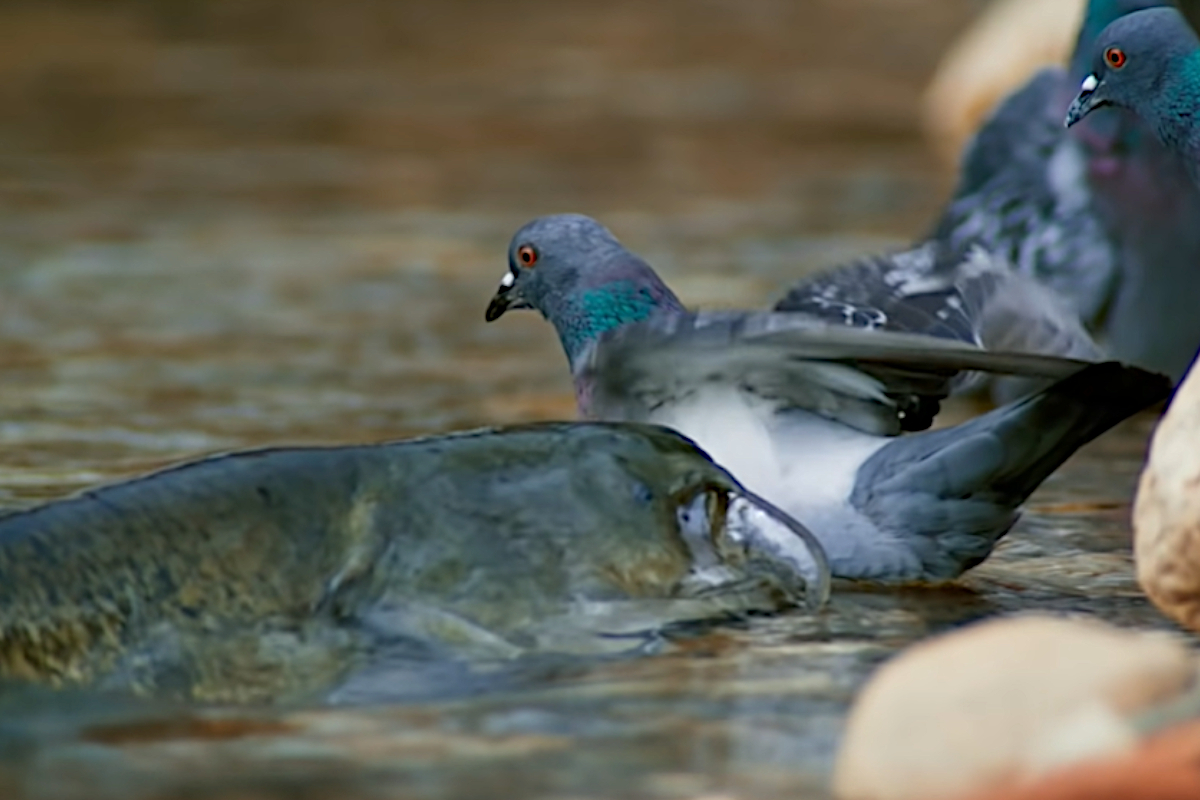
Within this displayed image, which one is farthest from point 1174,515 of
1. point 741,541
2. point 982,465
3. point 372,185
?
point 372,185

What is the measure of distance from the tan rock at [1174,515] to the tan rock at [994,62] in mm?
6757

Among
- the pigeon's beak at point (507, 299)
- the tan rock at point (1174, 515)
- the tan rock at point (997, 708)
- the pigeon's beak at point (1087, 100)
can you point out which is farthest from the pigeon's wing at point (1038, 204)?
the tan rock at point (997, 708)

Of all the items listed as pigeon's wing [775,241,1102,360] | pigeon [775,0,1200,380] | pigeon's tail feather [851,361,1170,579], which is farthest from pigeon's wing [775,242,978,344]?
pigeon [775,0,1200,380]

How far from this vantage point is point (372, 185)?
9898mm

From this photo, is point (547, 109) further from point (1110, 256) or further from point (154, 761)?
point (154, 761)

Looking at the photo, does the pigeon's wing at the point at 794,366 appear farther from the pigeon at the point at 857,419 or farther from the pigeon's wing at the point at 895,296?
the pigeon's wing at the point at 895,296

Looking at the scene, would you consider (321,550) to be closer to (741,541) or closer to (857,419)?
(741,541)

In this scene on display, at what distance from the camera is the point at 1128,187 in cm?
636

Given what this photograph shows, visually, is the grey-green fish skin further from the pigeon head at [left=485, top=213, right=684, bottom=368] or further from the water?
the pigeon head at [left=485, top=213, right=684, bottom=368]

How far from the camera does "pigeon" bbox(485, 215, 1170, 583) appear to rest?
3.97 metres

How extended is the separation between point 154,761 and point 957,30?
43.1ft

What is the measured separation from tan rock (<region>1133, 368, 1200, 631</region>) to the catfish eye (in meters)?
1.42

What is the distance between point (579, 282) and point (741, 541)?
0.84m

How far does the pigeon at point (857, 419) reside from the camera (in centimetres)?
397
